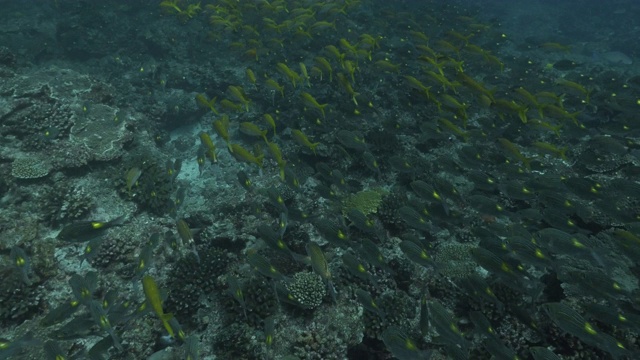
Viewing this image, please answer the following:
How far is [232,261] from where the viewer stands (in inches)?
253

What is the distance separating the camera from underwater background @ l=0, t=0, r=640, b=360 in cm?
506

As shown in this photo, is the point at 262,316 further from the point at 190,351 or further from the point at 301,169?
the point at 301,169

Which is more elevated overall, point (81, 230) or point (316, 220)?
point (316, 220)

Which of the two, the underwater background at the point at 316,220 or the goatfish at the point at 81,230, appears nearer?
the goatfish at the point at 81,230

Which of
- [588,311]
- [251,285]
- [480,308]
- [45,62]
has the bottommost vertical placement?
[45,62]

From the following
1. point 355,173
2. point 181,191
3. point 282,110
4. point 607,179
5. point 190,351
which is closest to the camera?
point 190,351

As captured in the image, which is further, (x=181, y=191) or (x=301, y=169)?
(x=301, y=169)

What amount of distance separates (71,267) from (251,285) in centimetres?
348

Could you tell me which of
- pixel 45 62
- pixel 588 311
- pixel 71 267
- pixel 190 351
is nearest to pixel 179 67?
pixel 45 62

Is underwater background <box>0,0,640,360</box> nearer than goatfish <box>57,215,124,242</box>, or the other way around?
goatfish <box>57,215,124,242</box>

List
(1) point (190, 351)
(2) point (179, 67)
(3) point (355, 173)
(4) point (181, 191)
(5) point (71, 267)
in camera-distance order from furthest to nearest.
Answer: (2) point (179, 67) < (3) point (355, 173) < (4) point (181, 191) < (5) point (71, 267) < (1) point (190, 351)

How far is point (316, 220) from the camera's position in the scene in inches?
233

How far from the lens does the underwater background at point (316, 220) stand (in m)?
5.06

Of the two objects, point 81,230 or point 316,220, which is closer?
point 81,230
